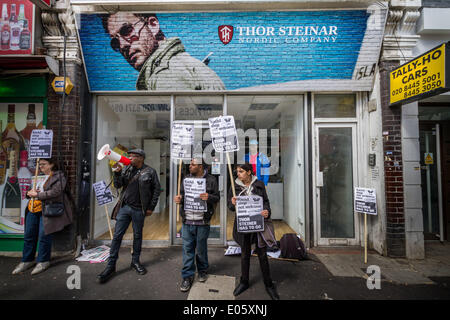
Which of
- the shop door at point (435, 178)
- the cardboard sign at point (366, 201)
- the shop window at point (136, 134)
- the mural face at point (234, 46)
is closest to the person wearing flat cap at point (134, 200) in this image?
the shop window at point (136, 134)

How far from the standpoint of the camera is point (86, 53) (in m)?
4.57

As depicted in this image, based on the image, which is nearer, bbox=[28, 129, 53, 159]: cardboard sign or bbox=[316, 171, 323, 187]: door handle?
bbox=[28, 129, 53, 159]: cardboard sign

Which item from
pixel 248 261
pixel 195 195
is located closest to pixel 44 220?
pixel 195 195

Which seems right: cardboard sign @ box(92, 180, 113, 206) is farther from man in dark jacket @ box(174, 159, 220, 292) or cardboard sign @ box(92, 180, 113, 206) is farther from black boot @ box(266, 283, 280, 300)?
black boot @ box(266, 283, 280, 300)

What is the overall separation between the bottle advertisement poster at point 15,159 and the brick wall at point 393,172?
7.38m

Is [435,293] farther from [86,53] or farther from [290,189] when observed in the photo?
[86,53]

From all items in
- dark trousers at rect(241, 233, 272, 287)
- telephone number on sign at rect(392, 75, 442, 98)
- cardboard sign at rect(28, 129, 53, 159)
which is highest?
telephone number on sign at rect(392, 75, 442, 98)

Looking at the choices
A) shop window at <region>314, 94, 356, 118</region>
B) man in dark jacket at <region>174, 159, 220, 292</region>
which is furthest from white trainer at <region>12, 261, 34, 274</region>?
shop window at <region>314, 94, 356, 118</region>

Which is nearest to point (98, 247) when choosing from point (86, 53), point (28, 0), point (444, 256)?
point (86, 53)

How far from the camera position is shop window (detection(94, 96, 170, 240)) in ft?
16.8

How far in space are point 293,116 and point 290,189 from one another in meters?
1.95

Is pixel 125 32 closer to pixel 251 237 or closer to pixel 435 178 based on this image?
pixel 251 237

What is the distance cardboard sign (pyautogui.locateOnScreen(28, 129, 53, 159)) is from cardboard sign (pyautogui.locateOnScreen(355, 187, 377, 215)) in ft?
19.8

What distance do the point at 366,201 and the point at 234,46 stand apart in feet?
13.8
